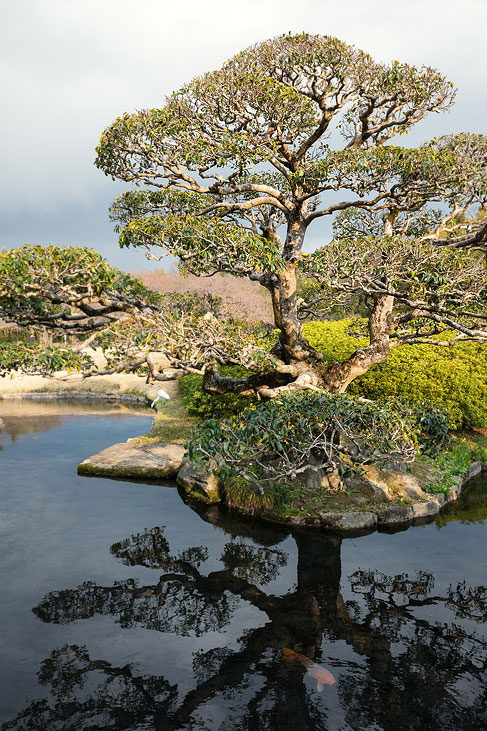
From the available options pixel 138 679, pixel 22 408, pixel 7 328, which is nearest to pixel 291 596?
pixel 138 679

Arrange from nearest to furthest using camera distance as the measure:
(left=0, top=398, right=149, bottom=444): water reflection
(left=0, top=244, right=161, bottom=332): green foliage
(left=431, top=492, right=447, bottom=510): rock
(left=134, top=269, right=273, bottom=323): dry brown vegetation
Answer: (left=0, top=244, right=161, bottom=332): green foliage < (left=431, top=492, right=447, bottom=510): rock < (left=0, top=398, right=149, bottom=444): water reflection < (left=134, top=269, right=273, bottom=323): dry brown vegetation

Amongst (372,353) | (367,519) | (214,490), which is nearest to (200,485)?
(214,490)

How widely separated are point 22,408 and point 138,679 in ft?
55.9

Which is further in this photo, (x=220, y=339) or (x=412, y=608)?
(x=220, y=339)

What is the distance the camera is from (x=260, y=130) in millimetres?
9406

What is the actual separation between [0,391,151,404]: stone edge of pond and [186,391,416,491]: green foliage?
1341cm

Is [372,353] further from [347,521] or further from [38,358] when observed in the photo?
[38,358]

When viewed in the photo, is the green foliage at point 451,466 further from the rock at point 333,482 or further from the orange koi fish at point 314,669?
the orange koi fish at point 314,669

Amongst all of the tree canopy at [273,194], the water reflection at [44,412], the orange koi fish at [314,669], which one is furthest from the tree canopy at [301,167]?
the water reflection at [44,412]

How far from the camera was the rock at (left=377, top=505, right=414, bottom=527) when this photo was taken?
27.6ft

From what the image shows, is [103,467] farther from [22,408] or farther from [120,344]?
[22,408]

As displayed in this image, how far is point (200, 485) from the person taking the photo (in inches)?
375

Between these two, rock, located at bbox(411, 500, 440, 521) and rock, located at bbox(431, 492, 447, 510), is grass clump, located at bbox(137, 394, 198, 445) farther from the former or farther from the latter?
rock, located at bbox(431, 492, 447, 510)

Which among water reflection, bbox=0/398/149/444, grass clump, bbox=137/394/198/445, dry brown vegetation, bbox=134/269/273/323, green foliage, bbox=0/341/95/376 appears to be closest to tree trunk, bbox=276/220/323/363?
grass clump, bbox=137/394/198/445
